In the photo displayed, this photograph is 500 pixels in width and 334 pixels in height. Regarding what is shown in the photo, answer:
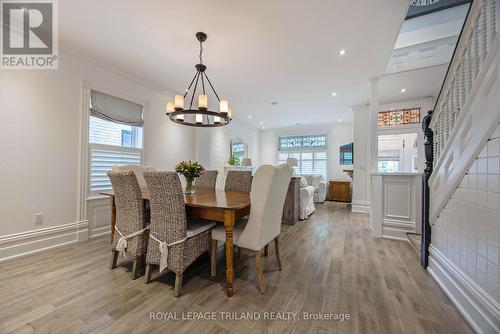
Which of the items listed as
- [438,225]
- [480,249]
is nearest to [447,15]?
[438,225]

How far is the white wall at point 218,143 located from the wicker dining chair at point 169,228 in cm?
211

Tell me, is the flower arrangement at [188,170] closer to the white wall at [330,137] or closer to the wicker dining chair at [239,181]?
the wicker dining chair at [239,181]

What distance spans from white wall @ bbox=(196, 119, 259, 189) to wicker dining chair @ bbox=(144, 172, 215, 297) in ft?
6.92

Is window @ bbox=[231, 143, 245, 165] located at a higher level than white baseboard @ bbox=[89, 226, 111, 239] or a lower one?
higher

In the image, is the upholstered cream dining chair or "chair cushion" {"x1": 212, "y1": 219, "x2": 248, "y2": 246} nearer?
the upholstered cream dining chair

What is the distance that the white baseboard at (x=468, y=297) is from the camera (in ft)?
4.00

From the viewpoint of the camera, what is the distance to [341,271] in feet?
6.97

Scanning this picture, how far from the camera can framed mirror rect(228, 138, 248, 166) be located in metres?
6.36

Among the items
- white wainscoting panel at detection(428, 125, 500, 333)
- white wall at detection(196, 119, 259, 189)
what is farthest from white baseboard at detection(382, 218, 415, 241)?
white wall at detection(196, 119, 259, 189)

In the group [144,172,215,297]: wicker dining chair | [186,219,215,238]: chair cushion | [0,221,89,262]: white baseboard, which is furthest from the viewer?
[0,221,89,262]: white baseboard

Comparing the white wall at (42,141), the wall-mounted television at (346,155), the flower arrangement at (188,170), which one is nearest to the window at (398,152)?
the wall-mounted television at (346,155)

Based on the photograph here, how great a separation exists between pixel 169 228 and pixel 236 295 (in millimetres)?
802

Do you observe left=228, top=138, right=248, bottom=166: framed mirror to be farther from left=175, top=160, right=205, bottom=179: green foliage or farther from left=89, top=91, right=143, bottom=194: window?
left=175, top=160, right=205, bottom=179: green foliage

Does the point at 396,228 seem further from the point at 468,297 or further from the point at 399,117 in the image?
the point at 399,117
